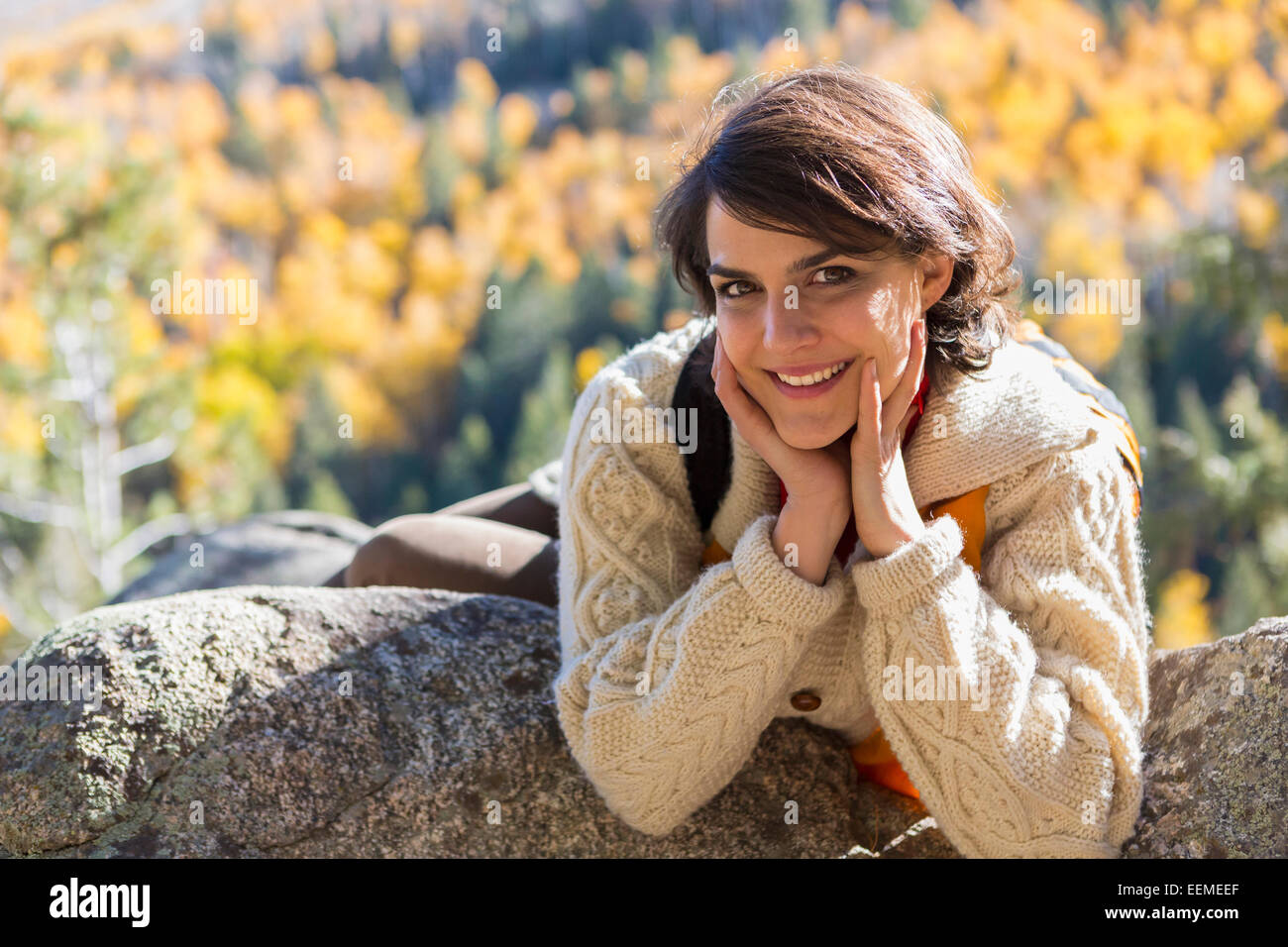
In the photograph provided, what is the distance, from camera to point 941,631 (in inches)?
87.9

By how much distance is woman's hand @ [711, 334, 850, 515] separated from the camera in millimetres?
2271

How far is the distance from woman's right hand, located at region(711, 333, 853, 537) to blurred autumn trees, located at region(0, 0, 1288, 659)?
642 mm

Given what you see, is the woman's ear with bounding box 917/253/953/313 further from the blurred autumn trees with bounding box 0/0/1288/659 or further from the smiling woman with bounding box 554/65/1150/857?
the blurred autumn trees with bounding box 0/0/1288/659

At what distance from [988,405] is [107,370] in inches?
925

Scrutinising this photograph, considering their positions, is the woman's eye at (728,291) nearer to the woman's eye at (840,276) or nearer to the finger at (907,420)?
the woman's eye at (840,276)

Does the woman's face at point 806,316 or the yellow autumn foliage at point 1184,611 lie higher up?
the woman's face at point 806,316

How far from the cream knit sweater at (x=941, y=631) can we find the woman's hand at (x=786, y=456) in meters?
0.11

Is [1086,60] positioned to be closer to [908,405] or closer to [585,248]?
[585,248]

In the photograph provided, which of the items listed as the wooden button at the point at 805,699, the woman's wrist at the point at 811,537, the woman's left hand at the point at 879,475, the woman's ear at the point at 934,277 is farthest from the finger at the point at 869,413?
the wooden button at the point at 805,699

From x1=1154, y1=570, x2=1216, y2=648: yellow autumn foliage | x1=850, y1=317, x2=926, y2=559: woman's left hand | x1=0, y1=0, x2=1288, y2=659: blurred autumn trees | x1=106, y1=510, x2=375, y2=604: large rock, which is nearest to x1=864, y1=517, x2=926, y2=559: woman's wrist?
x1=850, y1=317, x2=926, y2=559: woman's left hand

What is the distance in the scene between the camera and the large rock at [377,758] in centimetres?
243

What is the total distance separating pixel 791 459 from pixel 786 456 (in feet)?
0.04

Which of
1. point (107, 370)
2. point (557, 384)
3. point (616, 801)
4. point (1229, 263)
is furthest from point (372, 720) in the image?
point (557, 384)

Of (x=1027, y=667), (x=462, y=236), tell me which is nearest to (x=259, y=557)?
(x=1027, y=667)
